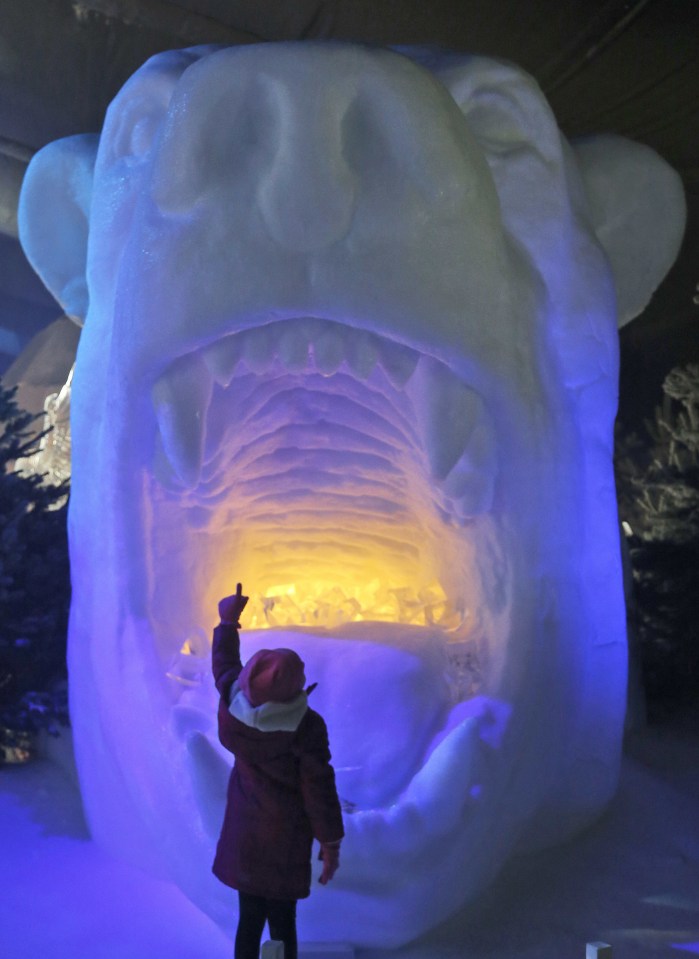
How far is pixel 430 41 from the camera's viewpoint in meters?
3.06

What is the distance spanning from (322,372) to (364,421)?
Result: 1.20 feet

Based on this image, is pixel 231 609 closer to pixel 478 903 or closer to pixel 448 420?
pixel 448 420

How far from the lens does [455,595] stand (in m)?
1.78

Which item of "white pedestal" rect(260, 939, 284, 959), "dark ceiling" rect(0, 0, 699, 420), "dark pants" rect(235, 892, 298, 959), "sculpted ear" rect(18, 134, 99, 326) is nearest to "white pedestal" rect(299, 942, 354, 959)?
"dark pants" rect(235, 892, 298, 959)

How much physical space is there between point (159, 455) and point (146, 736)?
44 centimetres

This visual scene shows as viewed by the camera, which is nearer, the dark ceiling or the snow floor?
the snow floor

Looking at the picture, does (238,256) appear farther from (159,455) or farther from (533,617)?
(533,617)

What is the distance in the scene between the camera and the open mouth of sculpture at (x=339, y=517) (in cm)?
135

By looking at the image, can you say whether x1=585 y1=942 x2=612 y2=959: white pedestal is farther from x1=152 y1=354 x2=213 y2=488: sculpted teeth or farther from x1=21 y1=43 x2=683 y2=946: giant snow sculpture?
x1=152 y1=354 x2=213 y2=488: sculpted teeth

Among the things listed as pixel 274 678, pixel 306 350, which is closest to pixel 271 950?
pixel 274 678

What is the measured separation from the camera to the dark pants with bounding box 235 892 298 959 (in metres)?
1.17

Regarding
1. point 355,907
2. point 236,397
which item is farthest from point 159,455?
point 355,907

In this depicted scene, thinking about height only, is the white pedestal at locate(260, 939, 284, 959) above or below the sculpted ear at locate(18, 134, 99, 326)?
below

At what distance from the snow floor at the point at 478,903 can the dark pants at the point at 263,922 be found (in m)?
0.13
